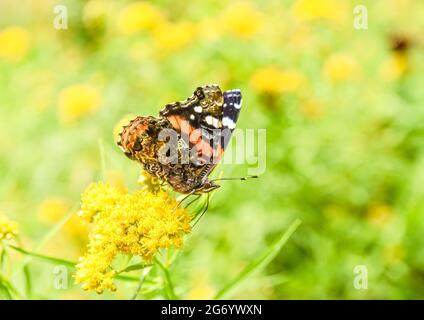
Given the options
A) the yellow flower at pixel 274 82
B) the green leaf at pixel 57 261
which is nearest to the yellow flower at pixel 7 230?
the green leaf at pixel 57 261

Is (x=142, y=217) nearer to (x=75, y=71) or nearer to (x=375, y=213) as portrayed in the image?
(x=375, y=213)

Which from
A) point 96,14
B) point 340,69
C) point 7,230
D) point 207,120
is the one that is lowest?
point 7,230

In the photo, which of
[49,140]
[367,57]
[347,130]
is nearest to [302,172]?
[347,130]

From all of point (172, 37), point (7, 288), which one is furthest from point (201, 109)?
point (172, 37)

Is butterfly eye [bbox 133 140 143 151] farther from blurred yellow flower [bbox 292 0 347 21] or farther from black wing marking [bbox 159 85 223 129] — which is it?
blurred yellow flower [bbox 292 0 347 21]

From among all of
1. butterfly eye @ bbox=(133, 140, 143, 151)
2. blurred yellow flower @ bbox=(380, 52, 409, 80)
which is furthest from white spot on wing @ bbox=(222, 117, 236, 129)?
blurred yellow flower @ bbox=(380, 52, 409, 80)

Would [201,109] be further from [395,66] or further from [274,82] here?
[395,66]

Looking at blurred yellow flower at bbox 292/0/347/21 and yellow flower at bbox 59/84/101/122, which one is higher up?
blurred yellow flower at bbox 292/0/347/21

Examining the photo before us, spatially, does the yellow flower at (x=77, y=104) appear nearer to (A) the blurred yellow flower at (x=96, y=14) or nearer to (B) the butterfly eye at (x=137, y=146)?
(A) the blurred yellow flower at (x=96, y=14)
